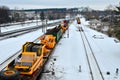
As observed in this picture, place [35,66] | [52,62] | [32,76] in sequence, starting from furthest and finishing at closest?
[52,62]
[35,66]
[32,76]

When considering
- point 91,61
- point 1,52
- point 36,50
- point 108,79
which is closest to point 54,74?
point 36,50

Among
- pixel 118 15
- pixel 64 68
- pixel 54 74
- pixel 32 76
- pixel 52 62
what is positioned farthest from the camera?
pixel 118 15

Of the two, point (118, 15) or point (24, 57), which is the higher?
point (118, 15)

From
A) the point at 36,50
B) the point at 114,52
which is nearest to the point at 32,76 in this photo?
the point at 36,50

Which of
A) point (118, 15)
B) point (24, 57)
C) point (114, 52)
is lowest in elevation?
point (114, 52)

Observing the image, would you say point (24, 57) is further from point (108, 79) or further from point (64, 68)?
point (108, 79)

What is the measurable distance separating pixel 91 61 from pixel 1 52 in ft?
42.0

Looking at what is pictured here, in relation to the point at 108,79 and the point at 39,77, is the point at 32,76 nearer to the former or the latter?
the point at 39,77

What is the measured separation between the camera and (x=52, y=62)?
26.1 m

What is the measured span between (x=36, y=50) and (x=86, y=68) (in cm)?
551

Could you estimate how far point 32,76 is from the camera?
18078mm

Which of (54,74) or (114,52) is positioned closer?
(54,74)

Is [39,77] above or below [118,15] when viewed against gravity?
below

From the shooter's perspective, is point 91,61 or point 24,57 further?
point 91,61
